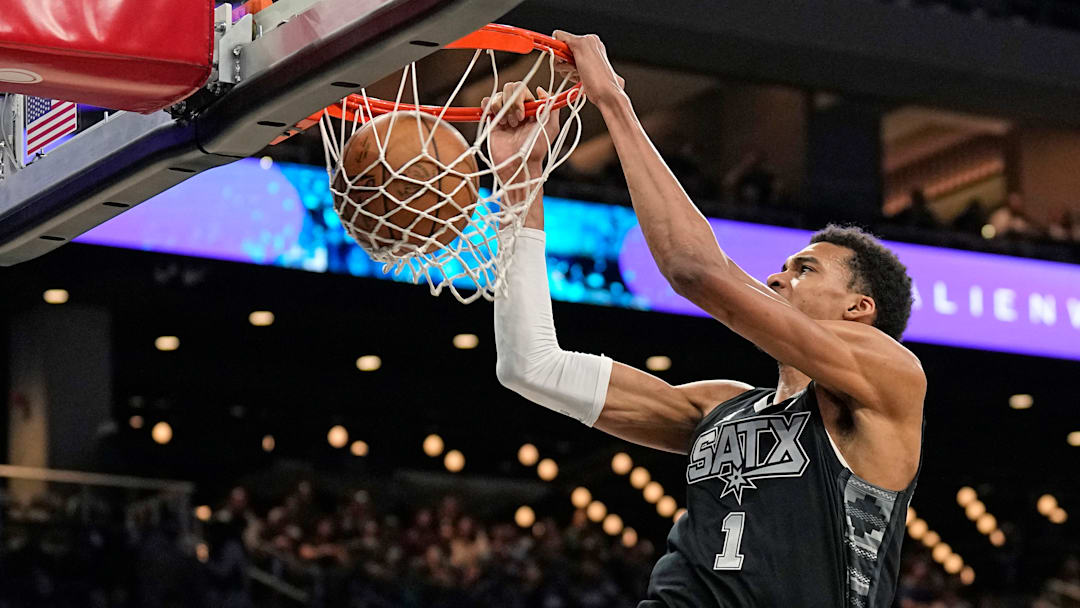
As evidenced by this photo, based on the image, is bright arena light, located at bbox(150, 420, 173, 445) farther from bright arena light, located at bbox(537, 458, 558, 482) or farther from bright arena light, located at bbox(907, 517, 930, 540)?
bright arena light, located at bbox(907, 517, 930, 540)

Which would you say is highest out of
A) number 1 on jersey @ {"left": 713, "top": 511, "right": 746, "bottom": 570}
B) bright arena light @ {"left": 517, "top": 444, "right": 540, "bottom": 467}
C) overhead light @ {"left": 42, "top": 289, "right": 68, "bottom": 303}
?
overhead light @ {"left": 42, "top": 289, "right": 68, "bottom": 303}

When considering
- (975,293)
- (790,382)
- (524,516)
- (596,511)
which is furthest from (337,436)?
(790,382)

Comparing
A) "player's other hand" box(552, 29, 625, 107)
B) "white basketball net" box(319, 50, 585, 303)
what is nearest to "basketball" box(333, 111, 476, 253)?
"white basketball net" box(319, 50, 585, 303)

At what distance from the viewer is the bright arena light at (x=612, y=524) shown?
17.0 metres

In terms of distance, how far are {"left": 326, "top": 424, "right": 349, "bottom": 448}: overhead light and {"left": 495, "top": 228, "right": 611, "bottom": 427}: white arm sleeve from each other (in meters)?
11.8

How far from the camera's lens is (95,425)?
12.6 m

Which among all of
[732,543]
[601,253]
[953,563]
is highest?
[601,253]

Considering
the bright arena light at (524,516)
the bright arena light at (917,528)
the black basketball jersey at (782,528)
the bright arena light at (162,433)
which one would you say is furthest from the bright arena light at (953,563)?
the black basketball jersey at (782,528)

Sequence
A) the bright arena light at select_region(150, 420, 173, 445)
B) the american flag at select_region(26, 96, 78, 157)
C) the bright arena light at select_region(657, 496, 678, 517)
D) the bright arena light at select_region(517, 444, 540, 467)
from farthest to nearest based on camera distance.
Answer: the bright arena light at select_region(657, 496, 678, 517) → the bright arena light at select_region(517, 444, 540, 467) → the bright arena light at select_region(150, 420, 173, 445) → the american flag at select_region(26, 96, 78, 157)

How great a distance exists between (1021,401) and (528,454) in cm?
539

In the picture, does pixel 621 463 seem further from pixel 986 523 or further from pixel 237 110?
pixel 237 110

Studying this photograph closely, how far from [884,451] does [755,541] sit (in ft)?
1.17

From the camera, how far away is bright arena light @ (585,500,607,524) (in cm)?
1677

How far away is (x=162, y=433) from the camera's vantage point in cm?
1359
